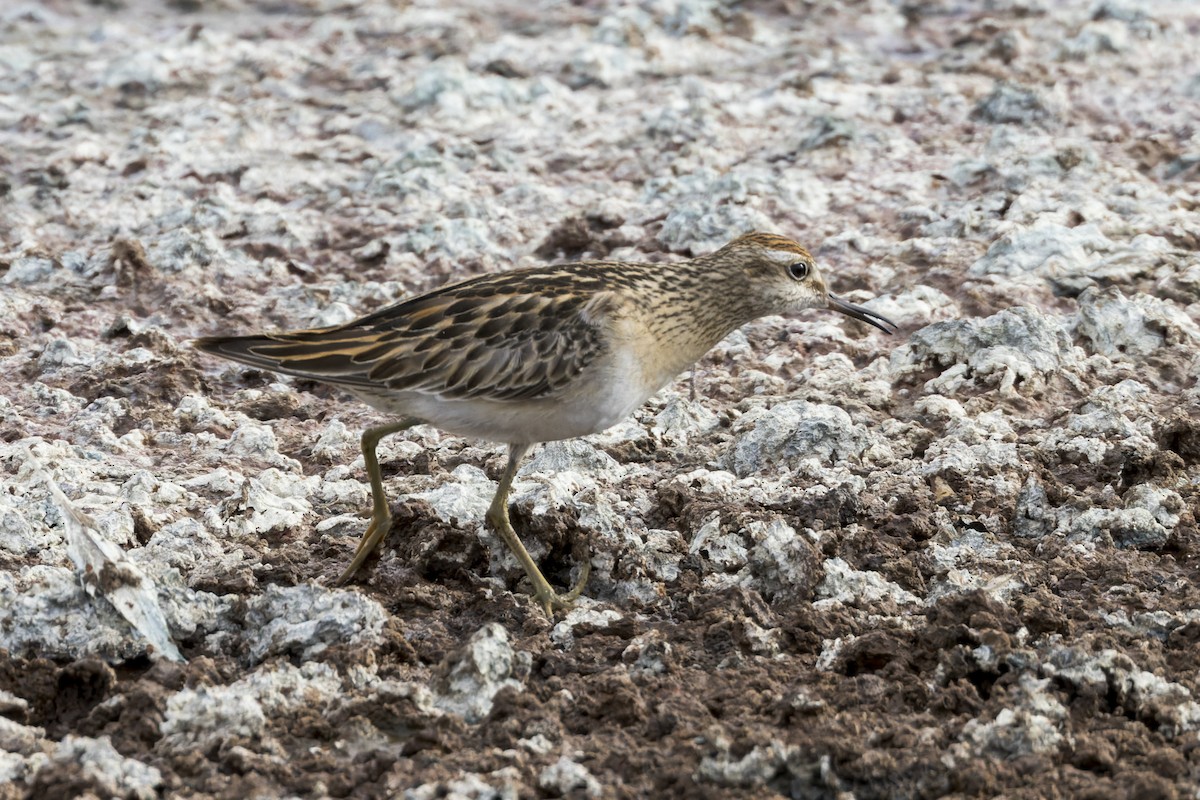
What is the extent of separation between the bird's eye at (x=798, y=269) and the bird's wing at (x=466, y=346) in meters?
1.02

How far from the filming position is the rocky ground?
15.5 feet

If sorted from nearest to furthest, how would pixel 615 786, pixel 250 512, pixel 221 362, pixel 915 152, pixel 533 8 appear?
1. pixel 615 786
2. pixel 250 512
3. pixel 221 362
4. pixel 915 152
5. pixel 533 8

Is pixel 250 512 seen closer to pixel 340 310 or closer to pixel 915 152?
pixel 340 310

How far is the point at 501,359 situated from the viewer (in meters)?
5.89

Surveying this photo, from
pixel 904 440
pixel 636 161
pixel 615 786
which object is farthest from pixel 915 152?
pixel 615 786

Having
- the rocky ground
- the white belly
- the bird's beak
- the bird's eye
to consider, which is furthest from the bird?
the bird's beak

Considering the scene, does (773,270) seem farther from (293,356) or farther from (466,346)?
(293,356)

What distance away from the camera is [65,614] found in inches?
204

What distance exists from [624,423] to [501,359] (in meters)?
1.33

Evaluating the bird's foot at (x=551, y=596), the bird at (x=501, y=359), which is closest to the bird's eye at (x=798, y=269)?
the bird at (x=501, y=359)

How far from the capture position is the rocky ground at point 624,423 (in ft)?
15.5

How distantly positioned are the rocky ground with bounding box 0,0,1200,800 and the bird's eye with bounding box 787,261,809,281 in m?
0.63

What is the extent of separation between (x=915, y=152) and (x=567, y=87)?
97.8 inches

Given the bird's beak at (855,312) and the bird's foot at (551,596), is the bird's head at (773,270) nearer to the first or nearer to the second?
the bird's beak at (855,312)
